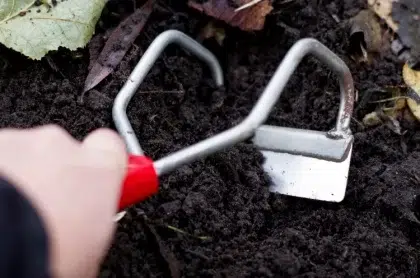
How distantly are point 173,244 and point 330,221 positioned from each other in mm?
356

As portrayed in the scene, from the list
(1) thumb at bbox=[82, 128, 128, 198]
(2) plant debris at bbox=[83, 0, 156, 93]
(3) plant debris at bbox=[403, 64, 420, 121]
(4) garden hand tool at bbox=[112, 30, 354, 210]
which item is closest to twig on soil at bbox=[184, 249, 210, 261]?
(4) garden hand tool at bbox=[112, 30, 354, 210]

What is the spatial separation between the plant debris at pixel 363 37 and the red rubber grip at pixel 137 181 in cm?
86

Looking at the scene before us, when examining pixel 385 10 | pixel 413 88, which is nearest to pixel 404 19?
pixel 385 10

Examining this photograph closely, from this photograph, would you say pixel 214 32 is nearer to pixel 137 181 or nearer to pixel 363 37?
pixel 363 37

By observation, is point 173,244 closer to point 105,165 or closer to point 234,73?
point 105,165

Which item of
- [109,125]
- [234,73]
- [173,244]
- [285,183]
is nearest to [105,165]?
[173,244]

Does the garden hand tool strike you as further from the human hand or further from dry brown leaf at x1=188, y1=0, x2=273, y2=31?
the human hand

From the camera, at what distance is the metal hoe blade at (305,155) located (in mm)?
1459

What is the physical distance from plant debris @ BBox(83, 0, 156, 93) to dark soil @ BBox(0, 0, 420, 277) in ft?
0.07

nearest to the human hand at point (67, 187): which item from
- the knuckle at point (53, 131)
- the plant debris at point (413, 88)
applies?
the knuckle at point (53, 131)

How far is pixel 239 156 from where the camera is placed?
1473 mm

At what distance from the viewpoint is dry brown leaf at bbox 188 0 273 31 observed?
173 cm

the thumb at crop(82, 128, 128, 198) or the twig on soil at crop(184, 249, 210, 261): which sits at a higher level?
the thumb at crop(82, 128, 128, 198)

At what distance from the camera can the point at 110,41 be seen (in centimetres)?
158
